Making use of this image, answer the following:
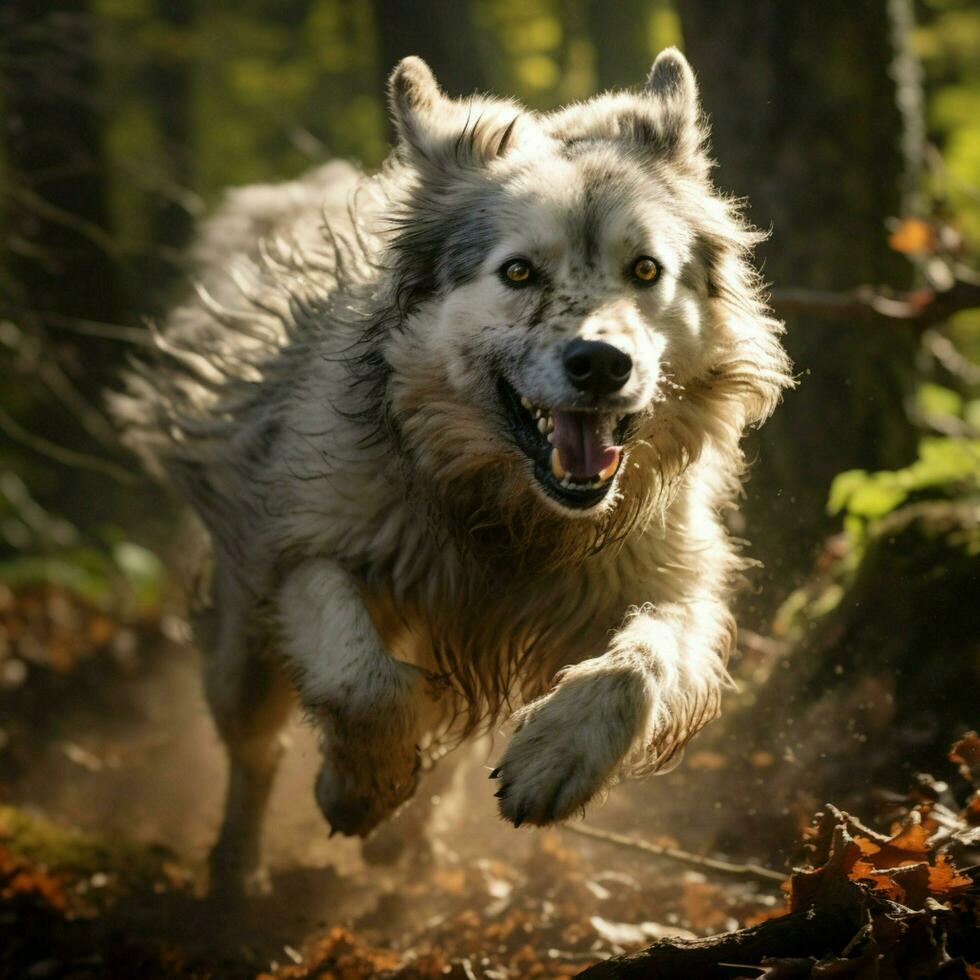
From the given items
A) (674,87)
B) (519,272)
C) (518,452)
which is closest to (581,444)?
(518,452)

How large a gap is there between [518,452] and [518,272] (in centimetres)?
56

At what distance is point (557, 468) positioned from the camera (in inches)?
139

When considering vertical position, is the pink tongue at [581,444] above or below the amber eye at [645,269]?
below

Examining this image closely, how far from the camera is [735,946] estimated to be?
282cm

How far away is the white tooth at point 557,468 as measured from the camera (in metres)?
3.51

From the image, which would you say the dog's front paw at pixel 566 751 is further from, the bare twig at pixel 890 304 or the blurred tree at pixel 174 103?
the blurred tree at pixel 174 103

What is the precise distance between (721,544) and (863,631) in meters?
0.89

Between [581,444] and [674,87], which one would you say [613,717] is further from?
[674,87]

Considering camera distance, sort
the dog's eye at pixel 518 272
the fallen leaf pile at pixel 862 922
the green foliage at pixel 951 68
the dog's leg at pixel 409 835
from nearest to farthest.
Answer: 1. the fallen leaf pile at pixel 862 922
2. the dog's eye at pixel 518 272
3. the dog's leg at pixel 409 835
4. the green foliage at pixel 951 68

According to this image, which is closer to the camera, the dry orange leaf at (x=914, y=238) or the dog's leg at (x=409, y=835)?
the dog's leg at (x=409, y=835)

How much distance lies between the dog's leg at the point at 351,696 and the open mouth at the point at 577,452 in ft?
2.56

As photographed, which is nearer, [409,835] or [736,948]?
[736,948]

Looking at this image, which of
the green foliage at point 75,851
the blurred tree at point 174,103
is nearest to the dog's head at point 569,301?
the green foliage at point 75,851

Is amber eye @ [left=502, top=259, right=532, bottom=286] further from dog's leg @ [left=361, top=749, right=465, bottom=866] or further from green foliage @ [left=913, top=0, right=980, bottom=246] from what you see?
green foliage @ [left=913, top=0, right=980, bottom=246]
